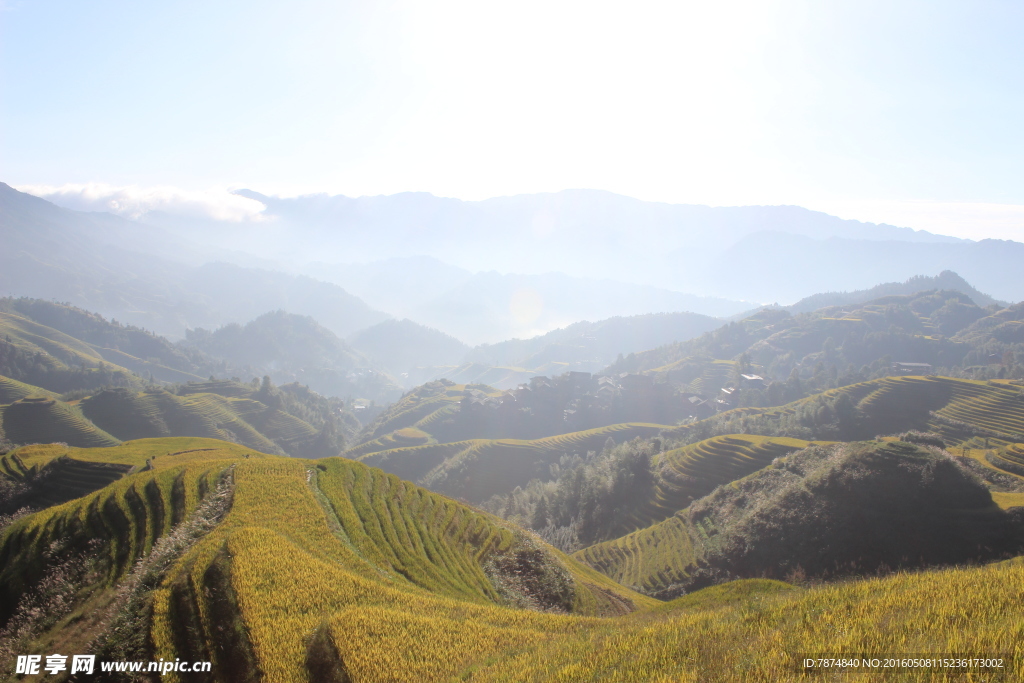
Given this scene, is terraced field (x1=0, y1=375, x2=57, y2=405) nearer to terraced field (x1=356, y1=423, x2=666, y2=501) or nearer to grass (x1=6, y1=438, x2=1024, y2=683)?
terraced field (x1=356, y1=423, x2=666, y2=501)

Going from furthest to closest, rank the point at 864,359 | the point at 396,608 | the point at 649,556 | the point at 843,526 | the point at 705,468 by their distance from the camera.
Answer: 1. the point at 864,359
2. the point at 705,468
3. the point at 649,556
4. the point at 843,526
5. the point at 396,608

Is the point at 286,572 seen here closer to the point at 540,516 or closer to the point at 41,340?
the point at 540,516

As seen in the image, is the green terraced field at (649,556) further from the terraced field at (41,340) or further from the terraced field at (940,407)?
the terraced field at (41,340)

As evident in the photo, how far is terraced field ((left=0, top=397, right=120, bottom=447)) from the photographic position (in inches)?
3359

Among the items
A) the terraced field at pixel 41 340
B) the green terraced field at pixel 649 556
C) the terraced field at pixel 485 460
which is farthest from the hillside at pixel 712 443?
the terraced field at pixel 41 340

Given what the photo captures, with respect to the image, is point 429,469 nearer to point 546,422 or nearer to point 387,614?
point 546,422

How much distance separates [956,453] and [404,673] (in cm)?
7975

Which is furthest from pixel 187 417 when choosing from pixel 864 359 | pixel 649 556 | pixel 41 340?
pixel 864 359

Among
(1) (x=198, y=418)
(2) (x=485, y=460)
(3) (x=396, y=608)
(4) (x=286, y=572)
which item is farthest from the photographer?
(1) (x=198, y=418)

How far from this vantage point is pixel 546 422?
467 feet

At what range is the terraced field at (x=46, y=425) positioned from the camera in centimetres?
8531

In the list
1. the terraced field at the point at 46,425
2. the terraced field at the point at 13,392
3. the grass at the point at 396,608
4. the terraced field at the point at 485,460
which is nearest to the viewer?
the grass at the point at 396,608

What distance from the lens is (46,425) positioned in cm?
8856

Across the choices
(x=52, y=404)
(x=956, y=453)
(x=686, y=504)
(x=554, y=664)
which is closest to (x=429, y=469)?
(x=686, y=504)
